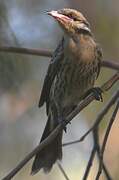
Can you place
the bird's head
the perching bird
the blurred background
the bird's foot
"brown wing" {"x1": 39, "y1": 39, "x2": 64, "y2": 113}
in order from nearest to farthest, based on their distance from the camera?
the bird's foot → the bird's head → the perching bird → "brown wing" {"x1": 39, "y1": 39, "x2": 64, "y2": 113} → the blurred background

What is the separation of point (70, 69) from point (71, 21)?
1.05 feet

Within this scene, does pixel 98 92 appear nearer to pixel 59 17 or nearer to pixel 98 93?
pixel 98 93

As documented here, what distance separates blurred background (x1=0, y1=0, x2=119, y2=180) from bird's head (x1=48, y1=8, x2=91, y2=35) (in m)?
0.79

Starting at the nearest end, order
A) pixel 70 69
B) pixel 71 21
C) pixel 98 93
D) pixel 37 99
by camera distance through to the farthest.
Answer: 1. pixel 98 93
2. pixel 71 21
3. pixel 70 69
4. pixel 37 99

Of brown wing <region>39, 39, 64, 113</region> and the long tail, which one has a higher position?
brown wing <region>39, 39, 64, 113</region>

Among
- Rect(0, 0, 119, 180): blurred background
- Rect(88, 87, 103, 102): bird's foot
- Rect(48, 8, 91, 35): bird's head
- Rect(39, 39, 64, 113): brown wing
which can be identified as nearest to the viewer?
Rect(88, 87, 103, 102): bird's foot

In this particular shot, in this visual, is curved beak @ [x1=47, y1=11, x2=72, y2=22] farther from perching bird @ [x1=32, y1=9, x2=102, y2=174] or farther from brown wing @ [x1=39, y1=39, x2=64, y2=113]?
brown wing @ [x1=39, y1=39, x2=64, y2=113]

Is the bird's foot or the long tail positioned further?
the long tail

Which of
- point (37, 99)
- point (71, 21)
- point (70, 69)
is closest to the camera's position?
point (71, 21)

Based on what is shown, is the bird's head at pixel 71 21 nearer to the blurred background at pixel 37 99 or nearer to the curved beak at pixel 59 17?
the curved beak at pixel 59 17

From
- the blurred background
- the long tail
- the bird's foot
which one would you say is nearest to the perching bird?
the long tail

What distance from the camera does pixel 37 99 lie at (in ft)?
19.3

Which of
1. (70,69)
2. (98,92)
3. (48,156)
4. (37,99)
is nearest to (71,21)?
(70,69)

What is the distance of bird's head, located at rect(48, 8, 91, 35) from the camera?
4.02 meters
